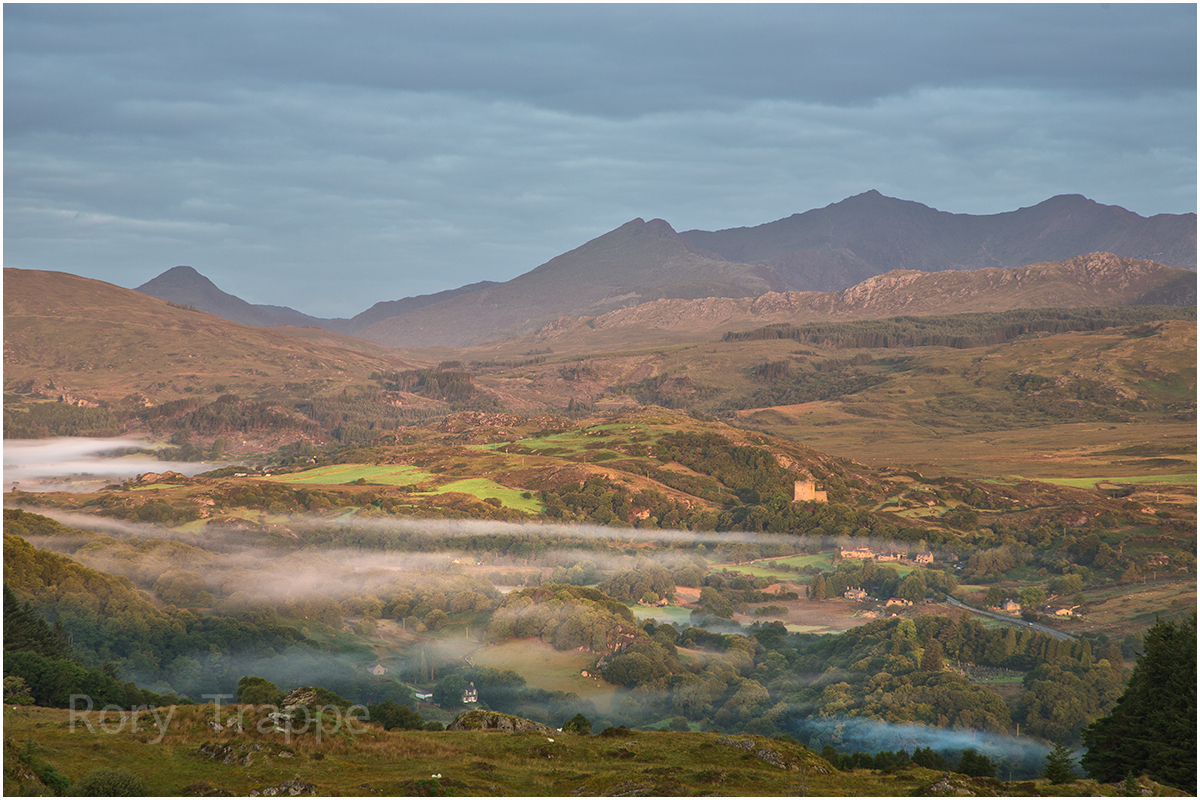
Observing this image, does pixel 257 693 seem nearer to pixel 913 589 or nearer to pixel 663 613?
pixel 663 613

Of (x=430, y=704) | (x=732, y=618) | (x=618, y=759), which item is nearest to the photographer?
(x=618, y=759)

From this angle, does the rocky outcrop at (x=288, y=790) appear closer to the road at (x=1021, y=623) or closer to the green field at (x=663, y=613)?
the road at (x=1021, y=623)

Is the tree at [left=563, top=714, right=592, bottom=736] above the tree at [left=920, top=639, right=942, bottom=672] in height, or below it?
above

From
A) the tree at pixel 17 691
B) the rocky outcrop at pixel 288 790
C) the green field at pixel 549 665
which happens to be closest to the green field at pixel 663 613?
the green field at pixel 549 665

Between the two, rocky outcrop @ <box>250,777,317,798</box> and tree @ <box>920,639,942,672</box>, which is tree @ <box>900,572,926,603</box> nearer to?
tree @ <box>920,639,942,672</box>

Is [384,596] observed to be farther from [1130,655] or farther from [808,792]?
[808,792]

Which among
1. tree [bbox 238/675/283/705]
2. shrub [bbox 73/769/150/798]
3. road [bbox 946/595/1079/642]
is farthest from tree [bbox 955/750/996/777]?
road [bbox 946/595/1079/642]

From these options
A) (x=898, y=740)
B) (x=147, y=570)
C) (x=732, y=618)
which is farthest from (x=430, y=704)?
(x=147, y=570)
